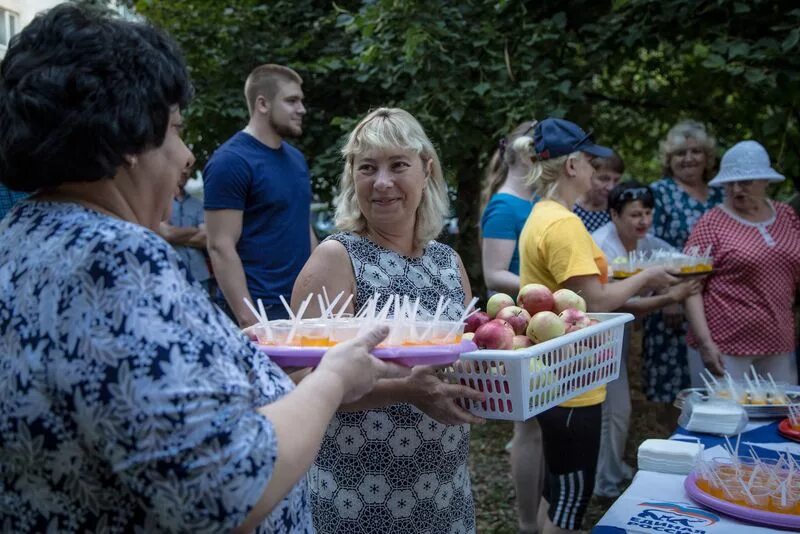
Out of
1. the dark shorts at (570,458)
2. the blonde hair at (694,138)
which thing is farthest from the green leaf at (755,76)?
the dark shorts at (570,458)

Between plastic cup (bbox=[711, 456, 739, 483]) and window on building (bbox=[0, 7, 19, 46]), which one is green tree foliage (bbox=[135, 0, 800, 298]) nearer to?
window on building (bbox=[0, 7, 19, 46])

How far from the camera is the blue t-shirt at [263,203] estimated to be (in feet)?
12.2

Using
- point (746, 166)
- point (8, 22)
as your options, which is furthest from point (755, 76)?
point (8, 22)

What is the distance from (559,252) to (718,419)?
79 cm

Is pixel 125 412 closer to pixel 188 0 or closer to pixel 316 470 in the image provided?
pixel 316 470

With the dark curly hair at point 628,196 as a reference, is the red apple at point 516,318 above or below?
below

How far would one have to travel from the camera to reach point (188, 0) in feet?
21.2

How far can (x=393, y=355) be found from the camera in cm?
145

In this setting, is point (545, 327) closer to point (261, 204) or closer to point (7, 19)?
point (7, 19)

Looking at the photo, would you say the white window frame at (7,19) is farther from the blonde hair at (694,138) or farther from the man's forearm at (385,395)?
the blonde hair at (694,138)

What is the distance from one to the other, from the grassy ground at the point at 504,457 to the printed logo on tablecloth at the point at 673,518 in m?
2.25

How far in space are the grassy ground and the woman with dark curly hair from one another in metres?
3.32

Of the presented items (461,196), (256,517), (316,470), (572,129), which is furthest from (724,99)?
(256,517)

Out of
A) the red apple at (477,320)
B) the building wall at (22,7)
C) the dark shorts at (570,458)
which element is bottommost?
the dark shorts at (570,458)
